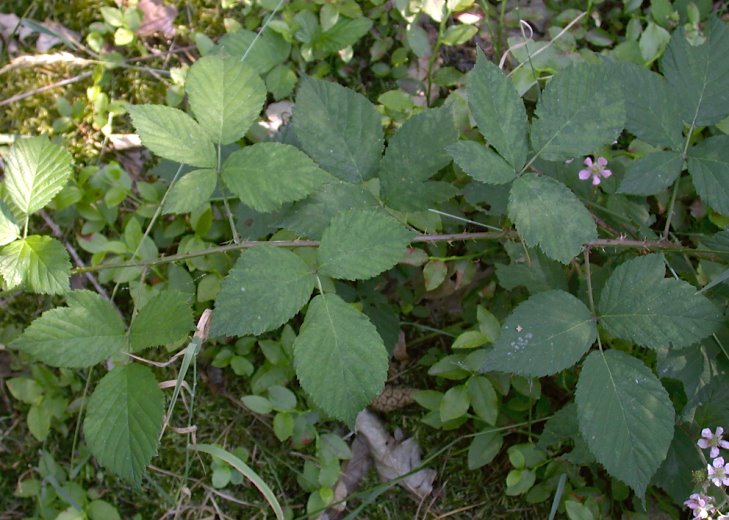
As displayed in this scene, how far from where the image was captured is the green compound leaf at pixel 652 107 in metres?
1.65

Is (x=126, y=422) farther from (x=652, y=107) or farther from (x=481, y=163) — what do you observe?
(x=652, y=107)

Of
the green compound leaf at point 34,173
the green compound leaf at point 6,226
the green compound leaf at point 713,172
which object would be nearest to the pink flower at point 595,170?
the green compound leaf at point 713,172

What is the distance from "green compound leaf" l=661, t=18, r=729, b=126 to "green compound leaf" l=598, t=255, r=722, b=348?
0.46 m

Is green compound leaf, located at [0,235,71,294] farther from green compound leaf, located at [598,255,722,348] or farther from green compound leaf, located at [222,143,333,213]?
green compound leaf, located at [598,255,722,348]

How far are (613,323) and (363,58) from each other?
4.50 feet

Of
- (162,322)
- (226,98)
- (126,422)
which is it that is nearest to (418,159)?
(226,98)

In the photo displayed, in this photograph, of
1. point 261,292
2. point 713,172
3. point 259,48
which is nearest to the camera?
point 261,292

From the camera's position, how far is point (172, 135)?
59.9 inches

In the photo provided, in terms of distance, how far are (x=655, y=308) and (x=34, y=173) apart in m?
1.53

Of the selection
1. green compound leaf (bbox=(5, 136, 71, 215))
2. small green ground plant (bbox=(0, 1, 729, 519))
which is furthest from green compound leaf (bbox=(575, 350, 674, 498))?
green compound leaf (bbox=(5, 136, 71, 215))

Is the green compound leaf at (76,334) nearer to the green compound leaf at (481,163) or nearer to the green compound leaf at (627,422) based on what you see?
the green compound leaf at (481,163)

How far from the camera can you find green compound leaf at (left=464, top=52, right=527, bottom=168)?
1455 millimetres

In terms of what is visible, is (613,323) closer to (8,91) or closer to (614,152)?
(614,152)

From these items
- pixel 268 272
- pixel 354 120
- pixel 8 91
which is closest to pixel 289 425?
pixel 268 272
